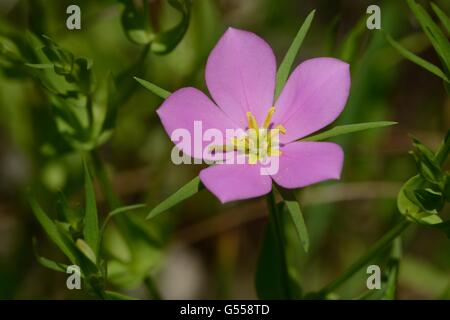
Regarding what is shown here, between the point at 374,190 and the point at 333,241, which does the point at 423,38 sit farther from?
the point at 333,241

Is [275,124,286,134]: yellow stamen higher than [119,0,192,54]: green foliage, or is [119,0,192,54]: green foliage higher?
[119,0,192,54]: green foliage

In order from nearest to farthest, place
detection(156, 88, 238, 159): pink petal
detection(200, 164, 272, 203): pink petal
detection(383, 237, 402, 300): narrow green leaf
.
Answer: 1. detection(200, 164, 272, 203): pink petal
2. detection(156, 88, 238, 159): pink petal
3. detection(383, 237, 402, 300): narrow green leaf

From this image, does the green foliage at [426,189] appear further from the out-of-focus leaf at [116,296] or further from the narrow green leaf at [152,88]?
the out-of-focus leaf at [116,296]

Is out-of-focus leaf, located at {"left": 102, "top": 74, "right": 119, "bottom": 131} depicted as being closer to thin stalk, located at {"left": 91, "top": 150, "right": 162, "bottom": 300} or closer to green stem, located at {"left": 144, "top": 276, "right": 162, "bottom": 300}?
thin stalk, located at {"left": 91, "top": 150, "right": 162, "bottom": 300}

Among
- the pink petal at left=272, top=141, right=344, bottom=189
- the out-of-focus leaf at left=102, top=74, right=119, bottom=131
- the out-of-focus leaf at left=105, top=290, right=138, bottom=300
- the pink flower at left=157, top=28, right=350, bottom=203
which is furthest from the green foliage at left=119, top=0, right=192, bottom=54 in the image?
the out-of-focus leaf at left=105, top=290, right=138, bottom=300

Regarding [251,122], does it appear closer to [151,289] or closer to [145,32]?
[145,32]

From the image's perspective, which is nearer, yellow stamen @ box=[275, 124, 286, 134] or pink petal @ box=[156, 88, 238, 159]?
pink petal @ box=[156, 88, 238, 159]
